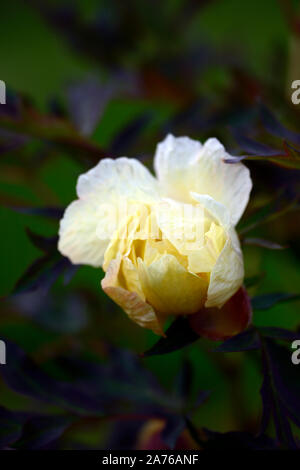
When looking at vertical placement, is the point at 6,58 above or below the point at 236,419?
above

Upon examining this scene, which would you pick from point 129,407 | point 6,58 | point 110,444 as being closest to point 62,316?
point 110,444

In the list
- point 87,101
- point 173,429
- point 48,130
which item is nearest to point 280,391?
point 173,429

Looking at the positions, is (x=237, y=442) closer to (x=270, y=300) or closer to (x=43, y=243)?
(x=270, y=300)

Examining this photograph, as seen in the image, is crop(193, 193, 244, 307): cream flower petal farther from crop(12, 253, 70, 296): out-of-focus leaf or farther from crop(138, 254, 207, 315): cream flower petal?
crop(12, 253, 70, 296): out-of-focus leaf

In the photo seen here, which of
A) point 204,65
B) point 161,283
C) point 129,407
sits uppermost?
point 204,65

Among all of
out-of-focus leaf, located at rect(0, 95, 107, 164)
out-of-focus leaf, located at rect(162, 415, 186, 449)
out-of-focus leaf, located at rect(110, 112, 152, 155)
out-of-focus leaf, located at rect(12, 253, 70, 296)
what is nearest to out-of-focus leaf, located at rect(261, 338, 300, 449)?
out-of-focus leaf, located at rect(162, 415, 186, 449)

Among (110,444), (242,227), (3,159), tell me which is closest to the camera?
(242,227)

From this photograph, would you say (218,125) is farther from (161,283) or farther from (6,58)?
(6,58)

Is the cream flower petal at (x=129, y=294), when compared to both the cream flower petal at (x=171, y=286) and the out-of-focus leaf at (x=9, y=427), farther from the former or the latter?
the out-of-focus leaf at (x=9, y=427)
